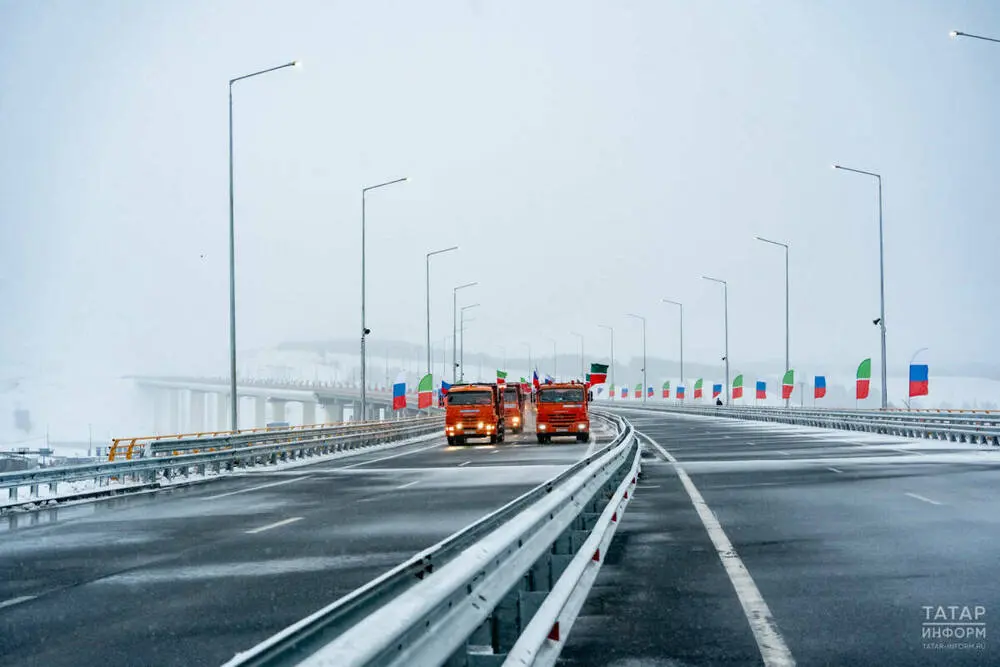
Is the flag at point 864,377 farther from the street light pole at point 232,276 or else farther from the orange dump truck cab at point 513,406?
the street light pole at point 232,276

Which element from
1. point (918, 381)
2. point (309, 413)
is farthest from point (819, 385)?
point (309, 413)

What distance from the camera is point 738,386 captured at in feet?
354

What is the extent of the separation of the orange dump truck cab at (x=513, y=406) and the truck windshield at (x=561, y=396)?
1291 cm

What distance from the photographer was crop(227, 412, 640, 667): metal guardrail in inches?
155

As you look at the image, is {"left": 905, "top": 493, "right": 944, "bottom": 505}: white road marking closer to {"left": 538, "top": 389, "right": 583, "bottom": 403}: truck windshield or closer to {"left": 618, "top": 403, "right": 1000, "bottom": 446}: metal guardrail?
{"left": 618, "top": 403, "right": 1000, "bottom": 446}: metal guardrail

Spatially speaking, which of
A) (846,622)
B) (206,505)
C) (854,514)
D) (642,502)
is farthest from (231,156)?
(846,622)

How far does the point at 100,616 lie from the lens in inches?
380

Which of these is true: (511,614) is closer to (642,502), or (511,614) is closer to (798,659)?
(798,659)

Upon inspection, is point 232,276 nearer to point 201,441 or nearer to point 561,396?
point 201,441

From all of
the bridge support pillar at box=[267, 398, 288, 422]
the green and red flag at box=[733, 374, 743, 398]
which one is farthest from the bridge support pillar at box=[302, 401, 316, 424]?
the green and red flag at box=[733, 374, 743, 398]

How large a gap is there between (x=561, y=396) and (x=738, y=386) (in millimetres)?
62346

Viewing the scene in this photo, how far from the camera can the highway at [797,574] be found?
304 inches

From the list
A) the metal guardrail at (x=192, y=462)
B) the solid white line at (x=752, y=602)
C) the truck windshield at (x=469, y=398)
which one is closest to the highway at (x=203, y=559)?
the metal guardrail at (x=192, y=462)

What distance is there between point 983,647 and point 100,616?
6.91m
